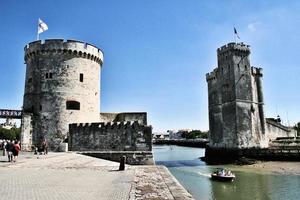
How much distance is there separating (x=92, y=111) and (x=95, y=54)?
544 cm

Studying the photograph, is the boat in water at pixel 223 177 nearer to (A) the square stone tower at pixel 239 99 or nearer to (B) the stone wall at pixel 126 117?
(B) the stone wall at pixel 126 117

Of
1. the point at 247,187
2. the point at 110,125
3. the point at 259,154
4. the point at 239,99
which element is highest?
the point at 239,99

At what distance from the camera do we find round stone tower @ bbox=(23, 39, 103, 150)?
26125 mm

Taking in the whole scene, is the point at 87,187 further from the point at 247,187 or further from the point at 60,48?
the point at 60,48

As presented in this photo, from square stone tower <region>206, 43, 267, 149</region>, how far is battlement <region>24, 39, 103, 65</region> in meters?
21.1

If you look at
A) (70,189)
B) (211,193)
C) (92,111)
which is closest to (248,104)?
(92,111)

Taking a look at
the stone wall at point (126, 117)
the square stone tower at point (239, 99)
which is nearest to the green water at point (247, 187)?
the stone wall at point (126, 117)

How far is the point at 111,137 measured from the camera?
22344 mm

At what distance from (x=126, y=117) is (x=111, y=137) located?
604 cm

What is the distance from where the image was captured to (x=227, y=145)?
40.8 m

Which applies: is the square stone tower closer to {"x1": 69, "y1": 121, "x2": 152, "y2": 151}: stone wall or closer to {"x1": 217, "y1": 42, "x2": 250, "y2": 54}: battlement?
{"x1": 217, "y1": 42, "x2": 250, "y2": 54}: battlement

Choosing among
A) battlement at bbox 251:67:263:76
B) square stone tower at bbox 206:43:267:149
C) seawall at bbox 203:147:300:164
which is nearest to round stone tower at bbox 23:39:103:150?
seawall at bbox 203:147:300:164

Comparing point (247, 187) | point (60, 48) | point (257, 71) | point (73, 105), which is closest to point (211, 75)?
point (257, 71)

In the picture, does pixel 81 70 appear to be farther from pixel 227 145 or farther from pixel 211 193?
pixel 227 145
